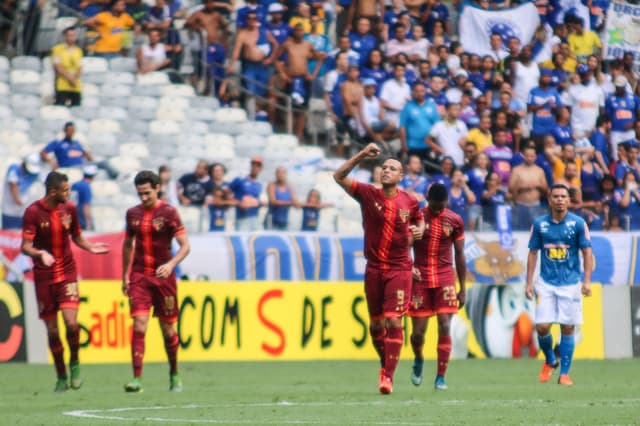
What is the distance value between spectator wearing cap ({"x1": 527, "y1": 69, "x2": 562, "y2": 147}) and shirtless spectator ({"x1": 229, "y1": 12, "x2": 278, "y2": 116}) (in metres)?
4.93

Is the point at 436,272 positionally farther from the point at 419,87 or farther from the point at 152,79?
the point at 152,79

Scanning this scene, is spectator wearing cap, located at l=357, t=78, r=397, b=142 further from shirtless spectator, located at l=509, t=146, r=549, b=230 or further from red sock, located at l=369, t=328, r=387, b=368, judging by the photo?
red sock, located at l=369, t=328, r=387, b=368

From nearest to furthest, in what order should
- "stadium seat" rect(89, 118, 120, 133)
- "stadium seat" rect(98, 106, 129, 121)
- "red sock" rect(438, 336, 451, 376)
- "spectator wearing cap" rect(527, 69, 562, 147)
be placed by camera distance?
"red sock" rect(438, 336, 451, 376)
"stadium seat" rect(89, 118, 120, 133)
"stadium seat" rect(98, 106, 129, 121)
"spectator wearing cap" rect(527, 69, 562, 147)

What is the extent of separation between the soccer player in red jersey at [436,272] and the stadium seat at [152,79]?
12.2 m

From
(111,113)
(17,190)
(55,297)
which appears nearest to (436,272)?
(55,297)

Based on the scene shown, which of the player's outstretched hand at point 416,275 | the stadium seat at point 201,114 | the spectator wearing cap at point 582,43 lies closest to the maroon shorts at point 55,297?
the player's outstretched hand at point 416,275

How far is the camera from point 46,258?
48.4 ft

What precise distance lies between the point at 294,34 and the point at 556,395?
550 inches

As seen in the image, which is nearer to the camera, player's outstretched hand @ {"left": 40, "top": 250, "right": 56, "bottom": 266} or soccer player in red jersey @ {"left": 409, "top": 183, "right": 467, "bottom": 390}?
player's outstretched hand @ {"left": 40, "top": 250, "right": 56, "bottom": 266}

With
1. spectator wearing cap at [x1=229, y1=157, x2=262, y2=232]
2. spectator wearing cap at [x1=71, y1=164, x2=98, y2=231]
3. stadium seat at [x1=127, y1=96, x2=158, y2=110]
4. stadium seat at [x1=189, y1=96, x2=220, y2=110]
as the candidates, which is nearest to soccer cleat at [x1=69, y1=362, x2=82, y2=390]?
spectator wearing cap at [x1=71, y1=164, x2=98, y2=231]

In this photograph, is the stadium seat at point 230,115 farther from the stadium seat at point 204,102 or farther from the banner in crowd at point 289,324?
the banner in crowd at point 289,324

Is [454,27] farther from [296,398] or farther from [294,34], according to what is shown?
[296,398]

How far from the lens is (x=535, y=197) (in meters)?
24.8

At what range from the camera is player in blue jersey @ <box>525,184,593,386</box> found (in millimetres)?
15953
